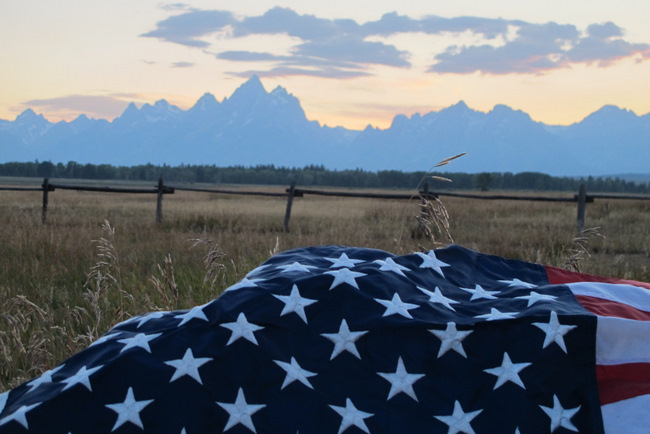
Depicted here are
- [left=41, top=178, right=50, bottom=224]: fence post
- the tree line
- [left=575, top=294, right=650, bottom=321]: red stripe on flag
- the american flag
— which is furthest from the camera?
the tree line

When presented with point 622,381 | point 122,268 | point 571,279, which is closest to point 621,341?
point 622,381

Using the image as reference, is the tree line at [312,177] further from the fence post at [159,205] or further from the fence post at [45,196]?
the fence post at [45,196]

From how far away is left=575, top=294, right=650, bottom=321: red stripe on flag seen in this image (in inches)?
66.4

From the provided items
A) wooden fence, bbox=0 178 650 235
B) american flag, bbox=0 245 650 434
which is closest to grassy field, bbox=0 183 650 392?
wooden fence, bbox=0 178 650 235

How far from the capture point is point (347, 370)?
1.38 metres

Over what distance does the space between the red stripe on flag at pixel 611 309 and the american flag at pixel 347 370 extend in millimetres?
98

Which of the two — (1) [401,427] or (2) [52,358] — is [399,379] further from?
(2) [52,358]

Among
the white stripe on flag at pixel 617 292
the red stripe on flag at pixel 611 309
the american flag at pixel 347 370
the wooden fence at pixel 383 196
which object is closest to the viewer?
the american flag at pixel 347 370

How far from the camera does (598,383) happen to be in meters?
1.44

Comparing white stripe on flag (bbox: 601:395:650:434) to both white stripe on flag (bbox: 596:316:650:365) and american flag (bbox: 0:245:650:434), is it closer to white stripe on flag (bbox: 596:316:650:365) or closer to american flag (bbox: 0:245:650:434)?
american flag (bbox: 0:245:650:434)

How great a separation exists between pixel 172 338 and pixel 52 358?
1.90 m

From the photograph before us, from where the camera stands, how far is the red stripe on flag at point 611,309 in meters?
1.69

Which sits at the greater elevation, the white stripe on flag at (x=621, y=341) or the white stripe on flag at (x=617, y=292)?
the white stripe on flag at (x=617, y=292)

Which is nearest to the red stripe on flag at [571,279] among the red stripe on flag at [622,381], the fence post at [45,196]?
the red stripe on flag at [622,381]
